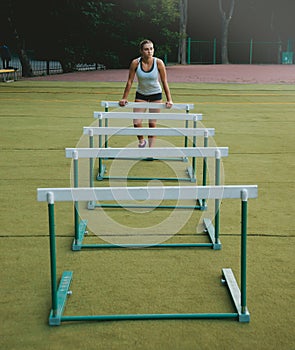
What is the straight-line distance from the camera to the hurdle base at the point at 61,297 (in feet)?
13.3

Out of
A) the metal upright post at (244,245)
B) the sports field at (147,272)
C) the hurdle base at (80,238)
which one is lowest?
the sports field at (147,272)

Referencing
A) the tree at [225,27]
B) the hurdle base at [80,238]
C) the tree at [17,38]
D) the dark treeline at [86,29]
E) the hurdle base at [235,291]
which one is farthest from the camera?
the tree at [225,27]

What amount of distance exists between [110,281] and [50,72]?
101 ft

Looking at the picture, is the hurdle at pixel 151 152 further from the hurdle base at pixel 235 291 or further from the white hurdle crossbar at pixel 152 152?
the hurdle base at pixel 235 291

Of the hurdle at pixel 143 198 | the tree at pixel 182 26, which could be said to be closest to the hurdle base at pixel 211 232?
the hurdle at pixel 143 198

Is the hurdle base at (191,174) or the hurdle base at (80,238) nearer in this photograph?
the hurdle base at (80,238)

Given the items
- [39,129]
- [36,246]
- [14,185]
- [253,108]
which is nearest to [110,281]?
[36,246]

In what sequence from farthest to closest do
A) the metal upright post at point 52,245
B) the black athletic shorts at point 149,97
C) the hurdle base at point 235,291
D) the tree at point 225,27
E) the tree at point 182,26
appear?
1. the tree at point 225,27
2. the tree at point 182,26
3. the black athletic shorts at point 149,97
4. the hurdle base at point 235,291
5. the metal upright post at point 52,245

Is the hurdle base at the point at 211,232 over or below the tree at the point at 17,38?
below

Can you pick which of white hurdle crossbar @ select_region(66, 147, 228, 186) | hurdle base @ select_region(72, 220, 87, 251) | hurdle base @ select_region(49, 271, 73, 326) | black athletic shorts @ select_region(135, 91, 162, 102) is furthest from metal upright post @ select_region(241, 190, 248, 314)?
black athletic shorts @ select_region(135, 91, 162, 102)

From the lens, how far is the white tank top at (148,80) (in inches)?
362

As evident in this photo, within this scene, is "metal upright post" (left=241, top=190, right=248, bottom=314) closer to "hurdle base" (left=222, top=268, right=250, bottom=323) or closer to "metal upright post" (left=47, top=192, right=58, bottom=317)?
"hurdle base" (left=222, top=268, right=250, bottom=323)

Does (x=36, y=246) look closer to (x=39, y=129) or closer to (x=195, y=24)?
(x=39, y=129)

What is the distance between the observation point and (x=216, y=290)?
4.64 m
